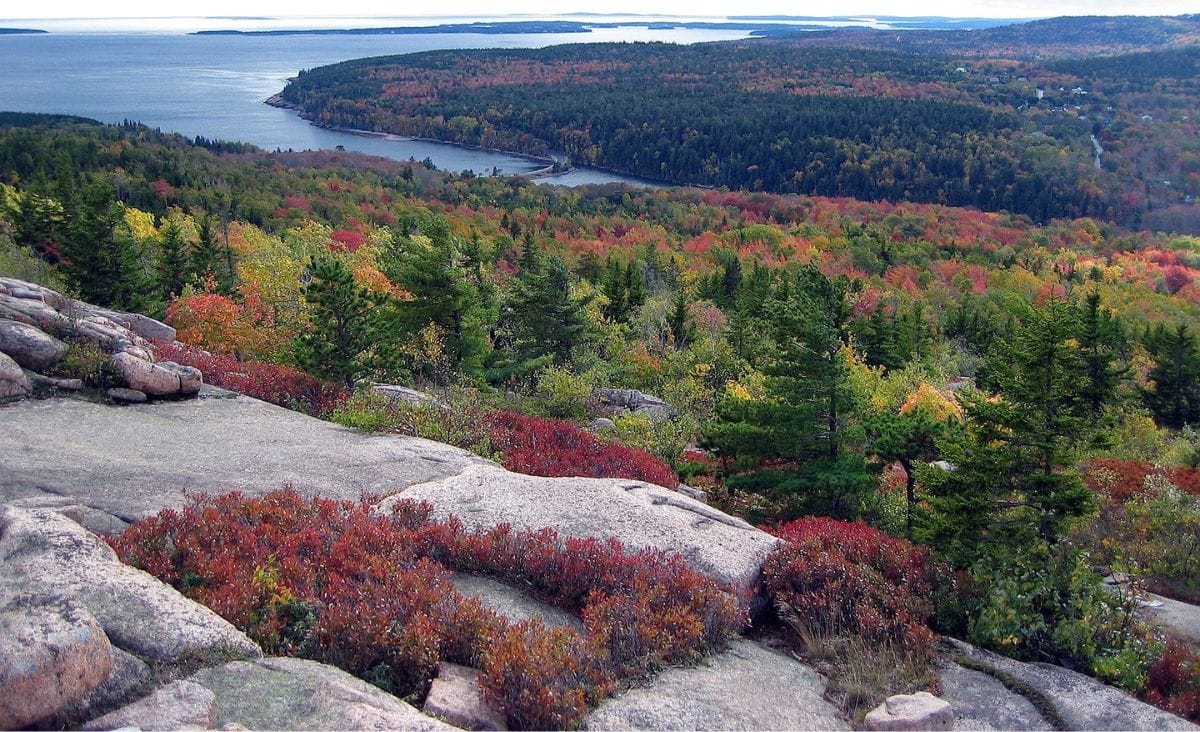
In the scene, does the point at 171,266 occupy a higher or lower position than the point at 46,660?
lower

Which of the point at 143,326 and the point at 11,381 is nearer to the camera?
the point at 11,381

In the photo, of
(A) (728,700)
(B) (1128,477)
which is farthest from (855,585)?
(B) (1128,477)

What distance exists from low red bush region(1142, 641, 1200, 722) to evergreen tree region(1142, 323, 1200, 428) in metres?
42.3

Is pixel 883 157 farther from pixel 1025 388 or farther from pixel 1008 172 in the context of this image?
pixel 1025 388

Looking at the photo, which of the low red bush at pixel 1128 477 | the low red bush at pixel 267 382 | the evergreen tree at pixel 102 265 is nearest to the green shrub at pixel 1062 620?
the low red bush at pixel 1128 477

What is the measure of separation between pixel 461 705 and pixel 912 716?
461 cm

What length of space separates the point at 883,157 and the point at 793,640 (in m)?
189

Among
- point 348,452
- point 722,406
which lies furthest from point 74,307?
point 722,406

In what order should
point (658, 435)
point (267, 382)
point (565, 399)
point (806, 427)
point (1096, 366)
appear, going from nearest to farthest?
point (806, 427) < point (267, 382) < point (658, 435) < point (565, 399) < point (1096, 366)

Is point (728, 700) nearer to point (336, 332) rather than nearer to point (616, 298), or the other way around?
point (336, 332)

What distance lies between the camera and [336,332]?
2488 cm

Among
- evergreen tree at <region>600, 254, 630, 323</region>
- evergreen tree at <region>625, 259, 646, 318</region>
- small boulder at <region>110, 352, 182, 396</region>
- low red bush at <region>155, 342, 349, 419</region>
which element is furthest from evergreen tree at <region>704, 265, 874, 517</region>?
evergreen tree at <region>600, 254, 630, 323</region>

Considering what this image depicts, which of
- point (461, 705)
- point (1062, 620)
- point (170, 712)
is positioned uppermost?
point (170, 712)

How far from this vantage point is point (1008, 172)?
578ft
